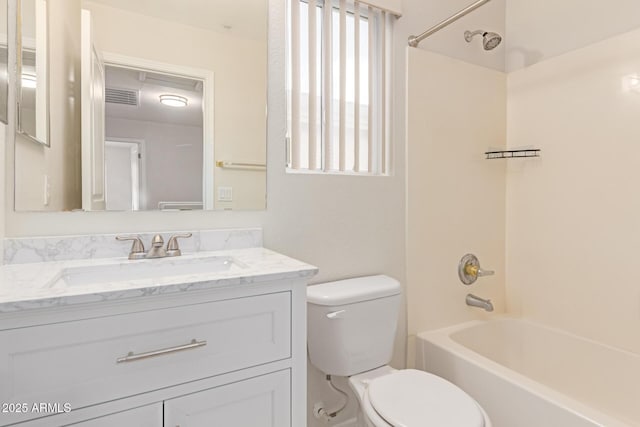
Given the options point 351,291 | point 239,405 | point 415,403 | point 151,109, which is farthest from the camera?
point 351,291

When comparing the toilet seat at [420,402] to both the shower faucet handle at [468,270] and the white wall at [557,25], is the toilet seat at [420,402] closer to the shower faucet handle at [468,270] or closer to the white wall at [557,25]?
the shower faucet handle at [468,270]

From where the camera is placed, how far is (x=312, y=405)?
1.55 m

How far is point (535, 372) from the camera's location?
1864mm

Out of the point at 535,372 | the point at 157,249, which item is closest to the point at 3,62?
the point at 157,249

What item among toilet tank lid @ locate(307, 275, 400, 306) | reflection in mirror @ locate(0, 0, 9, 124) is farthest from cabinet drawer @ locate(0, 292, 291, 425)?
reflection in mirror @ locate(0, 0, 9, 124)

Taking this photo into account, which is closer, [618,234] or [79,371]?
[79,371]

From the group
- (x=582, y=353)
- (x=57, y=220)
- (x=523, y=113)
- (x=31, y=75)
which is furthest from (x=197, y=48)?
(x=582, y=353)

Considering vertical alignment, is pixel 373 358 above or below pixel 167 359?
below

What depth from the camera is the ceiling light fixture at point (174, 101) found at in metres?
1.32

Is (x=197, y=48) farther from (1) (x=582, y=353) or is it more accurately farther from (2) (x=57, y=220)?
(1) (x=582, y=353)

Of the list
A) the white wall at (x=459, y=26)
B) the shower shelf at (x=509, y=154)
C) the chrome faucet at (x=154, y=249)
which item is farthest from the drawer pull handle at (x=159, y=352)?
the shower shelf at (x=509, y=154)

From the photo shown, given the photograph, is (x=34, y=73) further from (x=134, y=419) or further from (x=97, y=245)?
(x=134, y=419)

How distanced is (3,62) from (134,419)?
3.51 feet

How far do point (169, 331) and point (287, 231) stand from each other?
73 cm
